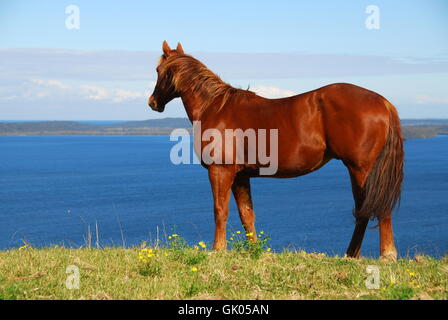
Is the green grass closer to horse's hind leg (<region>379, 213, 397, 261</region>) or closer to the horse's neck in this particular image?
horse's hind leg (<region>379, 213, 397, 261</region>)

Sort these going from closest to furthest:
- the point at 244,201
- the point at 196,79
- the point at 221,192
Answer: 1. the point at 221,192
2. the point at 244,201
3. the point at 196,79

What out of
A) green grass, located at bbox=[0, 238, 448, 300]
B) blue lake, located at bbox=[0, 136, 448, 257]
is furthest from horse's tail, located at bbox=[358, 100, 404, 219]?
blue lake, located at bbox=[0, 136, 448, 257]

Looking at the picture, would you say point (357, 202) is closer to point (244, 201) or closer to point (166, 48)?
point (244, 201)

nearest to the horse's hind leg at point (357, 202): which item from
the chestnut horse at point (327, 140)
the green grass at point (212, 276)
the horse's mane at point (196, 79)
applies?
the chestnut horse at point (327, 140)

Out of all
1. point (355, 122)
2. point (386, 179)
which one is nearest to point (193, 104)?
point (355, 122)

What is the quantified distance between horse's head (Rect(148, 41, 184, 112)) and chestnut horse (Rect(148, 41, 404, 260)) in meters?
0.64

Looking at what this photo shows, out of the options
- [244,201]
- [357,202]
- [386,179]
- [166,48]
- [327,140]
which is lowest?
[244,201]

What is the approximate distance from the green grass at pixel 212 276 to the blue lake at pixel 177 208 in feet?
77.0

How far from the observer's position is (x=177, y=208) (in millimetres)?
65438

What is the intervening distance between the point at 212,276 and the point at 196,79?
3.31 metres

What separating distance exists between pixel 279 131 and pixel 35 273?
3371 mm

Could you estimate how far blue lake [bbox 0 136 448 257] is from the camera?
49.7 m

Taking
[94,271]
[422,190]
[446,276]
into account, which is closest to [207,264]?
[94,271]

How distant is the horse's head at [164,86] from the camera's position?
8.02 m
